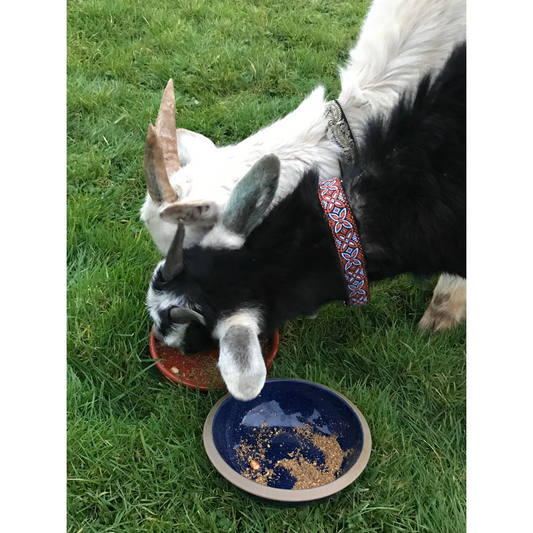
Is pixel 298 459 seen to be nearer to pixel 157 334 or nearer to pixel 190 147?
pixel 157 334

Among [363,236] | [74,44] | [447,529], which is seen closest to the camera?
[447,529]

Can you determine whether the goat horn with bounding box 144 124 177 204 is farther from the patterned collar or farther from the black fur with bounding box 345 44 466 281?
the black fur with bounding box 345 44 466 281

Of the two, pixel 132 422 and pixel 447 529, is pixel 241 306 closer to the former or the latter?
pixel 132 422

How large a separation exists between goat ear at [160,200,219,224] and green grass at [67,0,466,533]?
0.82 metres

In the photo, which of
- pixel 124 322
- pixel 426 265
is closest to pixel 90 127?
pixel 124 322

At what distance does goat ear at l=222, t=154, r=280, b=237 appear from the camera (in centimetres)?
243

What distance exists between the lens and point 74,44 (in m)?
5.51

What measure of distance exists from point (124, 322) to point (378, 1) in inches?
95.2


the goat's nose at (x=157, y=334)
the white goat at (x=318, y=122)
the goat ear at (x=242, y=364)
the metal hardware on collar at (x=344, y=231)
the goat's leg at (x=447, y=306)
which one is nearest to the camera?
the goat ear at (x=242, y=364)

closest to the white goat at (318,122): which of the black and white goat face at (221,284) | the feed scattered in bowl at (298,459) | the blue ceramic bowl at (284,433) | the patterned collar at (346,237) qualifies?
the black and white goat face at (221,284)

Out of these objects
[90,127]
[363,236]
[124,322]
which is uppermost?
[363,236]

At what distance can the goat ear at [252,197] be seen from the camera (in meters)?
2.43

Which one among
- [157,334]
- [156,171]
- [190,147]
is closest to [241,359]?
[157,334]

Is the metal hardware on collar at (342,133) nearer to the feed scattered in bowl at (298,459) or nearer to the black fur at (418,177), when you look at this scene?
the black fur at (418,177)
